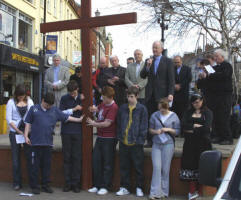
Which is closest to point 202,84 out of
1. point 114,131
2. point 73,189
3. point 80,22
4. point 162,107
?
point 162,107

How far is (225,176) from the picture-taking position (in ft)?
8.80

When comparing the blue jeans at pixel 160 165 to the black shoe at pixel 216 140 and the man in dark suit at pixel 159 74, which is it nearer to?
the man in dark suit at pixel 159 74

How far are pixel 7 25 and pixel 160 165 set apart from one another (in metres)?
17.0

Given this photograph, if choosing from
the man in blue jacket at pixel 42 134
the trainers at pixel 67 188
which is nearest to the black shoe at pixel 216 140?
the man in blue jacket at pixel 42 134

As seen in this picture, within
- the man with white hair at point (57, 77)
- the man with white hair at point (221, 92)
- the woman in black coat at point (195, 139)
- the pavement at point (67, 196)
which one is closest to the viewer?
the woman in black coat at point (195, 139)

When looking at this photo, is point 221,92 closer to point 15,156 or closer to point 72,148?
point 72,148

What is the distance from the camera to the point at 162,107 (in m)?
5.73

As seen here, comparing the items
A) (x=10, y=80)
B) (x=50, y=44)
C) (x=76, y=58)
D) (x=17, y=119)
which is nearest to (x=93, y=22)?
(x=17, y=119)

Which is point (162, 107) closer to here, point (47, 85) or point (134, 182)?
point (134, 182)

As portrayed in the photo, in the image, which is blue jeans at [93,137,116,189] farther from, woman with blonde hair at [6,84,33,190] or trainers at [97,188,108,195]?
woman with blonde hair at [6,84,33,190]

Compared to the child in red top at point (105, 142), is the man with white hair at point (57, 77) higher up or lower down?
higher up

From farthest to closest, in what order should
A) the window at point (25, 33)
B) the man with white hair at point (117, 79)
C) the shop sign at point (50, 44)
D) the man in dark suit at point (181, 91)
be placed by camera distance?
1. the window at point (25, 33)
2. the shop sign at point (50, 44)
3. the man in dark suit at point (181, 91)
4. the man with white hair at point (117, 79)

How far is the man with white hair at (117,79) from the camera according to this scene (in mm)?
7449

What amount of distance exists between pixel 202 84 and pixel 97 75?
2.67m
